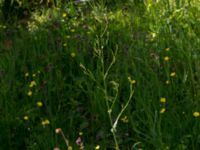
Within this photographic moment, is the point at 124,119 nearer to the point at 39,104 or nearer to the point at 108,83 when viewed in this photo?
the point at 108,83

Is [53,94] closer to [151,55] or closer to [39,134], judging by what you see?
[39,134]

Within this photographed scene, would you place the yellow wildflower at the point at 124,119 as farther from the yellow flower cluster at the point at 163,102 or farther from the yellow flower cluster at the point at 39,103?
the yellow flower cluster at the point at 39,103

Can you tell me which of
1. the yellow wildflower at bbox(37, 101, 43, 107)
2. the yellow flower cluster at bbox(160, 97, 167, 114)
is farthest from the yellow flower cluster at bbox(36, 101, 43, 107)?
the yellow flower cluster at bbox(160, 97, 167, 114)

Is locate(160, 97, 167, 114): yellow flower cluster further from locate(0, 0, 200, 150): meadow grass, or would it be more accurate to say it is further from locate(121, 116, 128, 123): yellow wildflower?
locate(121, 116, 128, 123): yellow wildflower

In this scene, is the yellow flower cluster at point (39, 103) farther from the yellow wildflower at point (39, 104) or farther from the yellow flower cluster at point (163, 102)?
the yellow flower cluster at point (163, 102)

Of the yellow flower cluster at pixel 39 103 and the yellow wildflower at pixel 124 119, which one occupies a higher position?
the yellow flower cluster at pixel 39 103

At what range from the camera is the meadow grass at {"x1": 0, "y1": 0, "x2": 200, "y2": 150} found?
7.53 feet

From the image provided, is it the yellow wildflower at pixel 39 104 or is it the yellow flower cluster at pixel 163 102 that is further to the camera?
the yellow wildflower at pixel 39 104

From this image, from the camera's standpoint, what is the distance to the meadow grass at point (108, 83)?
229 cm

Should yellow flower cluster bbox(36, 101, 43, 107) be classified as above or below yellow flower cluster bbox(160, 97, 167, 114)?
below

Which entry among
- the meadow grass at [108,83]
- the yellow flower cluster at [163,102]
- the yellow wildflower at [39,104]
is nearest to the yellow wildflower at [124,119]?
the meadow grass at [108,83]

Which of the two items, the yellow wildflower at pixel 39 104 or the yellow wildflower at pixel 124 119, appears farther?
the yellow wildflower at pixel 39 104

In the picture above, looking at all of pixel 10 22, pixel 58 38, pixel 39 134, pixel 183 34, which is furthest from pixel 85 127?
pixel 10 22

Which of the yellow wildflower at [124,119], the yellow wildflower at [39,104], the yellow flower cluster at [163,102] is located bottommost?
the yellow wildflower at [124,119]
